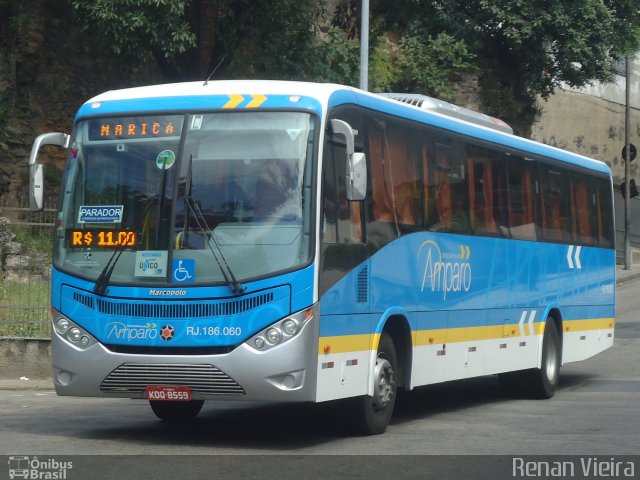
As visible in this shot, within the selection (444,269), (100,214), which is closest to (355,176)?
(100,214)

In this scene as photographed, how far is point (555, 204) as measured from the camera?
671 inches

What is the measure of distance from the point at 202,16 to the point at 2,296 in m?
9.15

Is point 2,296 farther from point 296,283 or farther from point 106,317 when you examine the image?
point 296,283

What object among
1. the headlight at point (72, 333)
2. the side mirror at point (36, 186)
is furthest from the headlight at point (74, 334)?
the side mirror at point (36, 186)

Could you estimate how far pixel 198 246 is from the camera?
34.4 feet

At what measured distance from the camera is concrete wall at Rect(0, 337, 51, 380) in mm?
17047

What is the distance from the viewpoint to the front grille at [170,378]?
10.2 m

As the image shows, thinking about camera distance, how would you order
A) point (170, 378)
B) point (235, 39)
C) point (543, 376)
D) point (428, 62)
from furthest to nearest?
point (428, 62), point (235, 39), point (543, 376), point (170, 378)

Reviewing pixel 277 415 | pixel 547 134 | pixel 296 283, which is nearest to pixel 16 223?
pixel 277 415

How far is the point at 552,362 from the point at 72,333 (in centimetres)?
802

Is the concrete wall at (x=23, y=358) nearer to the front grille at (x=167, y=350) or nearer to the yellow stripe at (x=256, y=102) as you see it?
the front grille at (x=167, y=350)

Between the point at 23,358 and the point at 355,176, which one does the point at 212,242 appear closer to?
the point at 355,176

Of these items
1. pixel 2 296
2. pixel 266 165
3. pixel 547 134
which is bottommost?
pixel 2 296
